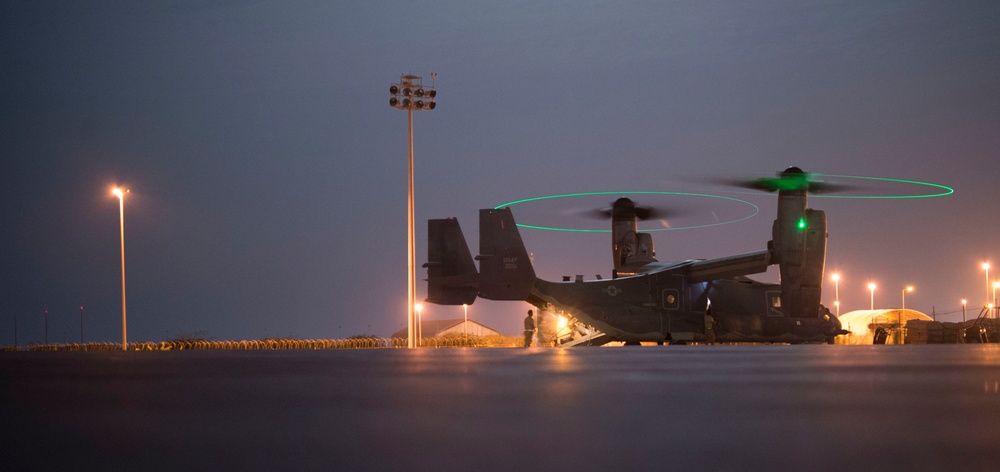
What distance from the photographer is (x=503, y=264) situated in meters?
30.5

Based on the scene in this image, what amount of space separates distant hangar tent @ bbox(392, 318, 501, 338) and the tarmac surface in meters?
75.1

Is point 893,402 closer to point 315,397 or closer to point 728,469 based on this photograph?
point 728,469

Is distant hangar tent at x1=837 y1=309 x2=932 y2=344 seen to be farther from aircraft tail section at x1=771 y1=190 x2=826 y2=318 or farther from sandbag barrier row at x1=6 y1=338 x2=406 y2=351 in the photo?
sandbag barrier row at x1=6 y1=338 x2=406 y2=351

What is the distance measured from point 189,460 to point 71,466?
23 centimetres

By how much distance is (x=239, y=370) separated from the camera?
5531 mm

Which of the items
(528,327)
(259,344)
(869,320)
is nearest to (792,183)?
(528,327)

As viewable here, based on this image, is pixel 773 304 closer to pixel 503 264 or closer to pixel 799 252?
pixel 799 252

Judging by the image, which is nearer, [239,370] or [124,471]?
[124,471]

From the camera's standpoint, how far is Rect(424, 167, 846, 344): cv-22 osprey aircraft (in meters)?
28.8

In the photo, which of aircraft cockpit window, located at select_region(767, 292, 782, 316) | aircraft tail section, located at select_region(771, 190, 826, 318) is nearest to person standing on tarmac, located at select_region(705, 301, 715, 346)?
aircraft cockpit window, located at select_region(767, 292, 782, 316)


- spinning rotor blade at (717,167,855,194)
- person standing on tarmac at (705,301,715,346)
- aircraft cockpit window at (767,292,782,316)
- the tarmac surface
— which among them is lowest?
person standing on tarmac at (705,301,715,346)

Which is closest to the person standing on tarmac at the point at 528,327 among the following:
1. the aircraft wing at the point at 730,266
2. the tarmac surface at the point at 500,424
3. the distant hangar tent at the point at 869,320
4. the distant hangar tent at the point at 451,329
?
the aircraft wing at the point at 730,266

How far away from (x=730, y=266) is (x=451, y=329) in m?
60.9

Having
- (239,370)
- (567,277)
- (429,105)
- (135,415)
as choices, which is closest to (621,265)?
(567,277)
